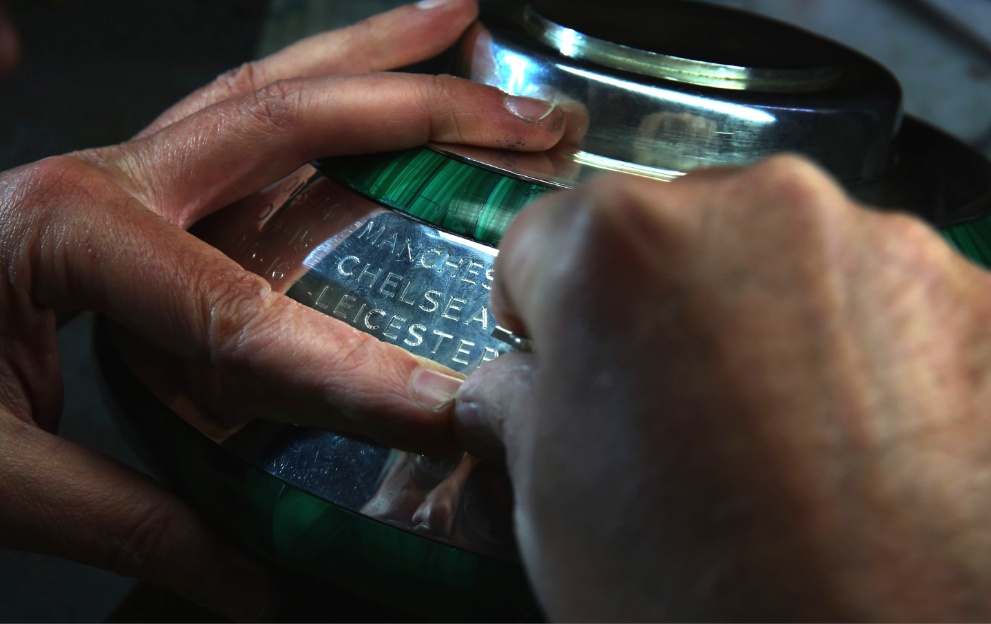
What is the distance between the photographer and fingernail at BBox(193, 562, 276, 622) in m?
0.46

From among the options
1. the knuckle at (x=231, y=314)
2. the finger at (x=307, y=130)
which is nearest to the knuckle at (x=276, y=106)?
the finger at (x=307, y=130)

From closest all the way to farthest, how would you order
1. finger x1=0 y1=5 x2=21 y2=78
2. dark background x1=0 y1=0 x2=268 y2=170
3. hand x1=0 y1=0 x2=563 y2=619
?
1. finger x1=0 y1=5 x2=21 y2=78
2. hand x1=0 y1=0 x2=563 y2=619
3. dark background x1=0 y1=0 x2=268 y2=170

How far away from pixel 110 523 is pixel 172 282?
144 mm

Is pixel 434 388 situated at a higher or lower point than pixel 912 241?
lower

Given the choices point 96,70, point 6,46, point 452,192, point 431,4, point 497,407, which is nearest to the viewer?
point 6,46

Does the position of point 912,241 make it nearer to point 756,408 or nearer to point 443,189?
point 756,408

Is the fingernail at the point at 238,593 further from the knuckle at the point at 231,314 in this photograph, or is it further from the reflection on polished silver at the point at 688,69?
the reflection on polished silver at the point at 688,69

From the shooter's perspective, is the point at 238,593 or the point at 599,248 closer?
the point at 599,248

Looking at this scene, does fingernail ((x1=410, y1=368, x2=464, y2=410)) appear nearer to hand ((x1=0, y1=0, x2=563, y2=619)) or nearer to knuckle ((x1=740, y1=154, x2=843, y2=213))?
hand ((x1=0, y1=0, x2=563, y2=619))

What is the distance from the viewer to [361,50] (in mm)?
652

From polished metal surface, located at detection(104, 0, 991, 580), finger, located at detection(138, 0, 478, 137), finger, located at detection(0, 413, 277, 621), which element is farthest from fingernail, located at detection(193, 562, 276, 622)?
finger, located at detection(138, 0, 478, 137)

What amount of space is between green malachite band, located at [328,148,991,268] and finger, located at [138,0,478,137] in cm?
17

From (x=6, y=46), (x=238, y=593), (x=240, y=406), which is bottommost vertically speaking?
(x=238, y=593)

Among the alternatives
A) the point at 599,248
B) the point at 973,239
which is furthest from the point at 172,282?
the point at 973,239
